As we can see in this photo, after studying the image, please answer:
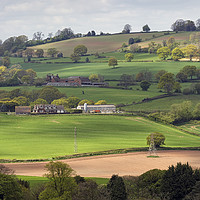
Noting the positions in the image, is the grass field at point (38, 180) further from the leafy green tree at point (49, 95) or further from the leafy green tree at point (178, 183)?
the leafy green tree at point (49, 95)

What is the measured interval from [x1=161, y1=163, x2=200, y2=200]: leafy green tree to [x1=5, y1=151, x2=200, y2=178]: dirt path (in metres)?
11.9

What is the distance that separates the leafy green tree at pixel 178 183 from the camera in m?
60.1

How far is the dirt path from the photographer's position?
74.1 m

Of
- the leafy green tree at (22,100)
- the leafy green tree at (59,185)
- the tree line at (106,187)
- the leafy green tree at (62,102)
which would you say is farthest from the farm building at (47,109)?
the leafy green tree at (59,185)

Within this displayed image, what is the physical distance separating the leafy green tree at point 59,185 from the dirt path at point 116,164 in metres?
14.9

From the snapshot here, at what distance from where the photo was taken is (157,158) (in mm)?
88562

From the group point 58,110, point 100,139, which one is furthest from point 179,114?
point 100,139

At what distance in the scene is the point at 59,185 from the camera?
55156 millimetres

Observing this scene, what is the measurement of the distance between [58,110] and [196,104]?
4575 centimetres

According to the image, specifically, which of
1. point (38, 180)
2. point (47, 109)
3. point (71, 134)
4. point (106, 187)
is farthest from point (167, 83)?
point (106, 187)

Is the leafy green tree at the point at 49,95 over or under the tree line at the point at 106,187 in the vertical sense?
over

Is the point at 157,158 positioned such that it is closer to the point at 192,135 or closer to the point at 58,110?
the point at 192,135

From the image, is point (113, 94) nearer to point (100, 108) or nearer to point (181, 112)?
point (100, 108)

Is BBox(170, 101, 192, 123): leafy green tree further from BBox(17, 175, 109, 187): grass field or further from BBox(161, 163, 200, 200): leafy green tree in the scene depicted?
BBox(161, 163, 200, 200): leafy green tree
